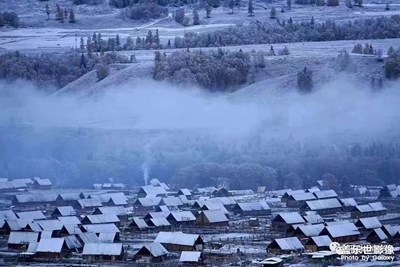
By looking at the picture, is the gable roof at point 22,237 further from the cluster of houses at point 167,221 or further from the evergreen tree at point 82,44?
the evergreen tree at point 82,44

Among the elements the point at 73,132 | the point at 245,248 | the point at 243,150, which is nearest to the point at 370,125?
the point at 243,150

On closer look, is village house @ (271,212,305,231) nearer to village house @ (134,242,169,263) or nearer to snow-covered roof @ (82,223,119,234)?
snow-covered roof @ (82,223,119,234)

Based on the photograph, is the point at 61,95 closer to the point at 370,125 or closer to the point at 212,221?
the point at 370,125

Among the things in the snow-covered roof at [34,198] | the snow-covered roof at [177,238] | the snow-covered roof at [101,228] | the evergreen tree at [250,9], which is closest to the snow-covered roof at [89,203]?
the snow-covered roof at [34,198]

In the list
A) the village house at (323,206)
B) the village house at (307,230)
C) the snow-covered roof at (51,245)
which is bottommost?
the village house at (323,206)

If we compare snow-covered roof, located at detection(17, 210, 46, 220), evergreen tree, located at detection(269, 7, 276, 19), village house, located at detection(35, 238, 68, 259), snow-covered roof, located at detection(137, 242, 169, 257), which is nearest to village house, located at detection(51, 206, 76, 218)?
snow-covered roof, located at detection(17, 210, 46, 220)

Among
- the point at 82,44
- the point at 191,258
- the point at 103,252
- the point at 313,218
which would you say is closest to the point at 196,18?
the point at 82,44
